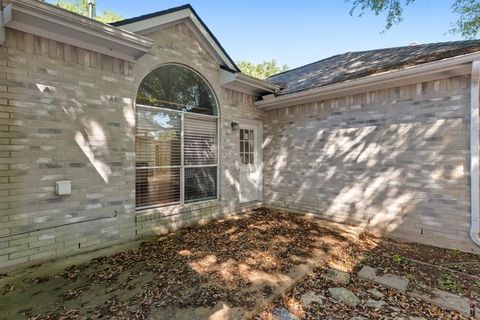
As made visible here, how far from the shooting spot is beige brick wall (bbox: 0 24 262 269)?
319 cm

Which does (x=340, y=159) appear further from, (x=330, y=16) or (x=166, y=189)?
(x=330, y=16)

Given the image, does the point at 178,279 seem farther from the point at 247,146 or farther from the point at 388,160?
the point at 388,160

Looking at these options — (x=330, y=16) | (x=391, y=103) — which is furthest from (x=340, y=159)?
(x=330, y=16)

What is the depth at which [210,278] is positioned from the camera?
305cm

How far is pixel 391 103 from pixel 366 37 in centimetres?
472

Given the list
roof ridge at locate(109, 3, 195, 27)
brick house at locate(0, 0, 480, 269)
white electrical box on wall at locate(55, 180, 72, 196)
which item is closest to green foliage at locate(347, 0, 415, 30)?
brick house at locate(0, 0, 480, 269)

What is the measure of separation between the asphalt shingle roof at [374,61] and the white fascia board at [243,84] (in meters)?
0.49

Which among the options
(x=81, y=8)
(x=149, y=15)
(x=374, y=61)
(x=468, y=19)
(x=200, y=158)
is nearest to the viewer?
(x=149, y=15)

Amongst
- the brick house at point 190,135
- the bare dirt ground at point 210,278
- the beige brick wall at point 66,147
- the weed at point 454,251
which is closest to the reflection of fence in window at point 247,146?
the brick house at point 190,135

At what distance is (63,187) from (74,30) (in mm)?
2356

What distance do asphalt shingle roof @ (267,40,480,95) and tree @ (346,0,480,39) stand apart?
42.9 inches

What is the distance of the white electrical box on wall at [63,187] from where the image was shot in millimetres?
3494

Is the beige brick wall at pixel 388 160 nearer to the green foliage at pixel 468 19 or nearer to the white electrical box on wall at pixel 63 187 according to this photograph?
the white electrical box on wall at pixel 63 187

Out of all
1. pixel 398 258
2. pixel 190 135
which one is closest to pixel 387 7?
pixel 190 135
